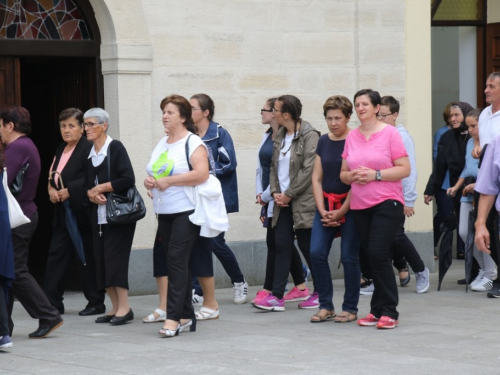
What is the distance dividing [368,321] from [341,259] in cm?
54

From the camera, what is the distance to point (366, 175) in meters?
8.19

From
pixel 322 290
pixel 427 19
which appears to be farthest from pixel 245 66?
pixel 322 290

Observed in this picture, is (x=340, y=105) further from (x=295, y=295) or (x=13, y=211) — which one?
(x=13, y=211)

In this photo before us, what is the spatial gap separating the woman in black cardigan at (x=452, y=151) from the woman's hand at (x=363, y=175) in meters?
3.40

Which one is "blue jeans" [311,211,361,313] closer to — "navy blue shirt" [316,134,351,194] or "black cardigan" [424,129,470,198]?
"navy blue shirt" [316,134,351,194]

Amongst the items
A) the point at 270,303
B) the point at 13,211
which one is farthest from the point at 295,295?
the point at 13,211

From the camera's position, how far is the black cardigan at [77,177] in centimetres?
916

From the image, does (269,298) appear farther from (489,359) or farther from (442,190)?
(442,190)

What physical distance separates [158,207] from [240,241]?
3.01m

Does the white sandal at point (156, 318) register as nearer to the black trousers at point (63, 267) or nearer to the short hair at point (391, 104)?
the black trousers at point (63, 267)

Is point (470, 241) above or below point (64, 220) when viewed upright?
below

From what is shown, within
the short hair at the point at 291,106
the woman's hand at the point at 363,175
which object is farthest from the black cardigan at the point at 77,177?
the woman's hand at the point at 363,175

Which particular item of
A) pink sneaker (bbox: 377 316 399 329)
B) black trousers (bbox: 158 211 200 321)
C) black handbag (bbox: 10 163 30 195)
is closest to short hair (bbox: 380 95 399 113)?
pink sneaker (bbox: 377 316 399 329)

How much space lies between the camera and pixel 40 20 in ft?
34.6
